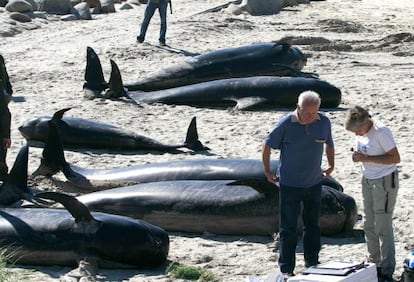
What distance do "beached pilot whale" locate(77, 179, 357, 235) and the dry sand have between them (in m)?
0.14

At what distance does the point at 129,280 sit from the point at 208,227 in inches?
66.1

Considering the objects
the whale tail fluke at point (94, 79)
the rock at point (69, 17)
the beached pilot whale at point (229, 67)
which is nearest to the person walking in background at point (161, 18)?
the beached pilot whale at point (229, 67)

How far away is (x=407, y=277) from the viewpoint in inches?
333

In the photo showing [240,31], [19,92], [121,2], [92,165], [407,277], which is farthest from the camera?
[121,2]

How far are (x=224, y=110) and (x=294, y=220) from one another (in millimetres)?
8423

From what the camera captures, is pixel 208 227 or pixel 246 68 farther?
pixel 246 68

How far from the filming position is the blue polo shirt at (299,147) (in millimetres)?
9297

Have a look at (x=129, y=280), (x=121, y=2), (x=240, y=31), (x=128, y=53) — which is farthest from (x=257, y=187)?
(x=121, y=2)

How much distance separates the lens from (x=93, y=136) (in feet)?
50.2

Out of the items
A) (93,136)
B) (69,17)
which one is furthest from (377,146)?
(69,17)

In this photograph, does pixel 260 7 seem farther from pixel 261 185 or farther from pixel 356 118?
pixel 356 118

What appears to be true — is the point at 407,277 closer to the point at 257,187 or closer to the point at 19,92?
the point at 257,187

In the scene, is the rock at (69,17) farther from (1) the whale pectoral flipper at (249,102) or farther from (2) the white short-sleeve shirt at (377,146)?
(2) the white short-sleeve shirt at (377,146)

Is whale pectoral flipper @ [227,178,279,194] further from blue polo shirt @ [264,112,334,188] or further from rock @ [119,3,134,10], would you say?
rock @ [119,3,134,10]
